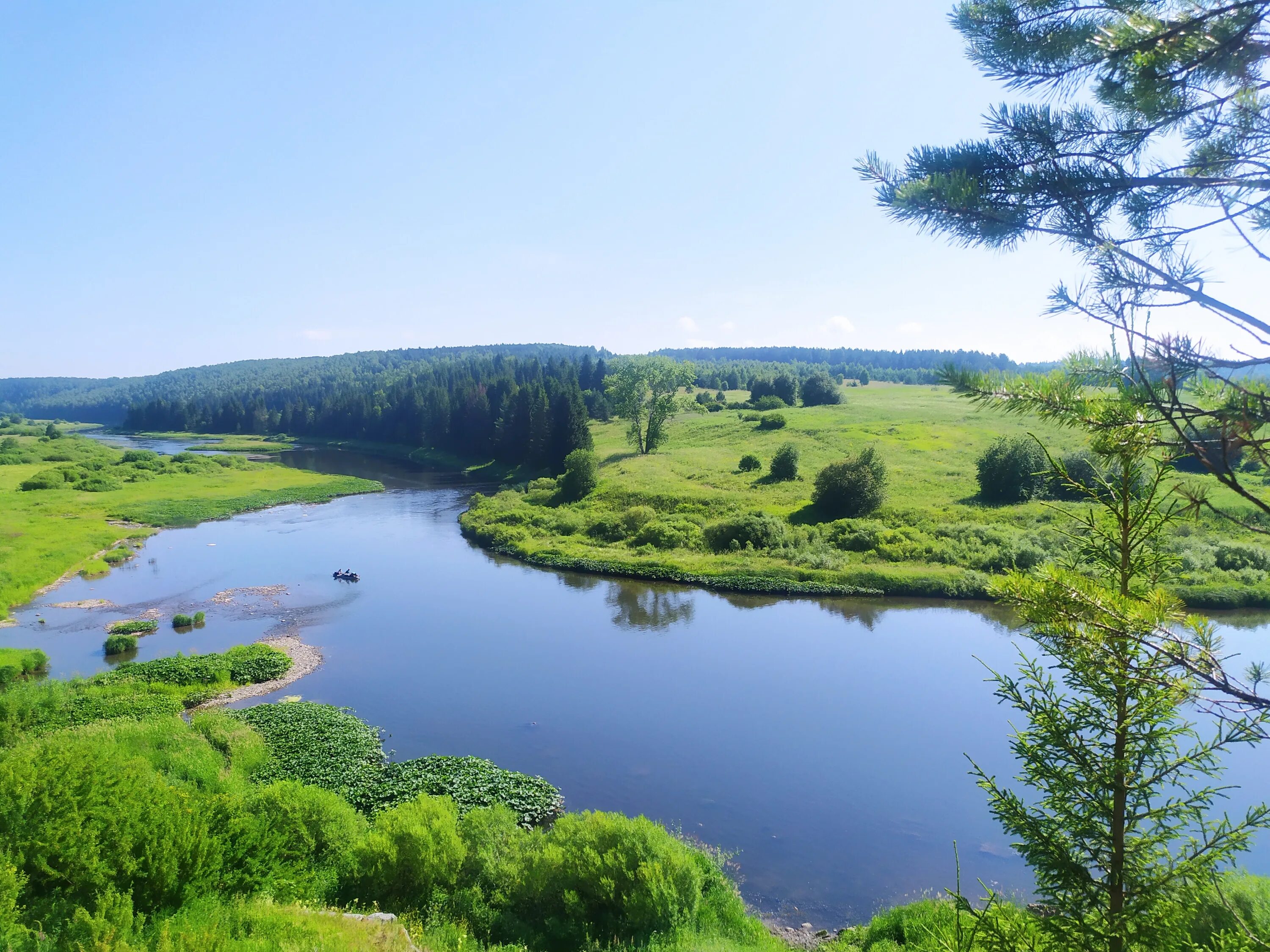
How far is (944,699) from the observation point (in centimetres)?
2291

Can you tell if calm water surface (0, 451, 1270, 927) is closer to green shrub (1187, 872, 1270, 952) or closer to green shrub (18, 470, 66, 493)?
green shrub (1187, 872, 1270, 952)

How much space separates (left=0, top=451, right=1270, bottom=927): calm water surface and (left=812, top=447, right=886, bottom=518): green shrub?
10.5 m

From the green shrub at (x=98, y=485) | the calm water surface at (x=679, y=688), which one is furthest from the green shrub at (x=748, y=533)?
the green shrub at (x=98, y=485)

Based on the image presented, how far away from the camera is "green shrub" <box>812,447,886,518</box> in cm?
4269

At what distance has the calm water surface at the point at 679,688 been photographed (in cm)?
1617

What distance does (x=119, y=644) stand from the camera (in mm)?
26578

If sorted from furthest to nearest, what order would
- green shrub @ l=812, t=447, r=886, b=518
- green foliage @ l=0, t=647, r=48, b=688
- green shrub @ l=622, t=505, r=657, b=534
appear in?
1. green shrub @ l=622, t=505, r=657, b=534
2. green shrub @ l=812, t=447, r=886, b=518
3. green foliage @ l=0, t=647, r=48, b=688

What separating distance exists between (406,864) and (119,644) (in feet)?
67.5

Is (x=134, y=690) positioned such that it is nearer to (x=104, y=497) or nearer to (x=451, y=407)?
(x=104, y=497)

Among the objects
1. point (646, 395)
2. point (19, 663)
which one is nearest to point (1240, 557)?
point (646, 395)

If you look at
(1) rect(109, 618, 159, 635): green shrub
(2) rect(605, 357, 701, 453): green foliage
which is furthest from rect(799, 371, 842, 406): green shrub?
(1) rect(109, 618, 159, 635): green shrub

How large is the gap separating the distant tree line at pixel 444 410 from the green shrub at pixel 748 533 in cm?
2193

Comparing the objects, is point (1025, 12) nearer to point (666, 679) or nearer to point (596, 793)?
point (596, 793)

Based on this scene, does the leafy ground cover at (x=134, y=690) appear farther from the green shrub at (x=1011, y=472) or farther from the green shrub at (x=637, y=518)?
the green shrub at (x=1011, y=472)
